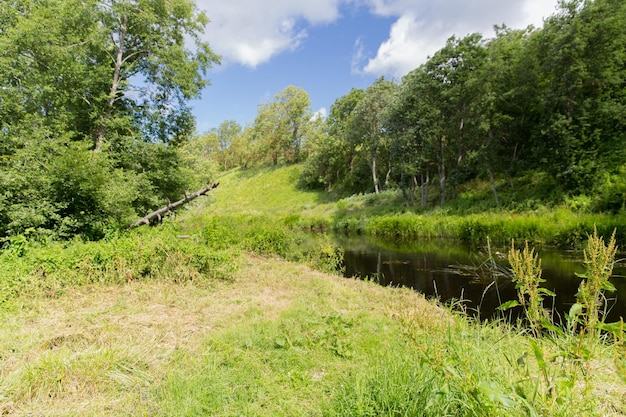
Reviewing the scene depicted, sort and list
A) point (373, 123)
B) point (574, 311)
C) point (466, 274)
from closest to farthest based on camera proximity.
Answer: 1. point (574, 311)
2. point (466, 274)
3. point (373, 123)

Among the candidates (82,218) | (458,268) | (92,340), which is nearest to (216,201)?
(82,218)

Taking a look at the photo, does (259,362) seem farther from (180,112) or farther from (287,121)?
(287,121)

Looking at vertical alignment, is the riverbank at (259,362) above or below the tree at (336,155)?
below

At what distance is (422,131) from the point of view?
23.3 metres

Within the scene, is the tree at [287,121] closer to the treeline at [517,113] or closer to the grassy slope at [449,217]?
the grassy slope at [449,217]

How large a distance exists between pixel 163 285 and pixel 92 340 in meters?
2.61

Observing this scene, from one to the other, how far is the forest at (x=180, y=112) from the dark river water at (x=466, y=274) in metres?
6.36

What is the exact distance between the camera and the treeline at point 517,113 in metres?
15.0

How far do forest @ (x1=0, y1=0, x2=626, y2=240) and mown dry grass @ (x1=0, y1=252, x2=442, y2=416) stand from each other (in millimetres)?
3925

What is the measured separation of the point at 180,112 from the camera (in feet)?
51.0

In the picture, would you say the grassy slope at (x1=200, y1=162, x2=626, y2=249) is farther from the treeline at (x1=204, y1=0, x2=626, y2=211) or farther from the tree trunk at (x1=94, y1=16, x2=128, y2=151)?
the tree trunk at (x1=94, y1=16, x2=128, y2=151)

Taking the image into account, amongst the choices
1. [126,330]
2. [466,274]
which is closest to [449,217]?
[466,274]

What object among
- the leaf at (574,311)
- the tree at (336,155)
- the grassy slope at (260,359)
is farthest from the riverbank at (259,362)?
the tree at (336,155)

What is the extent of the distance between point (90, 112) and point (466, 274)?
628 inches
